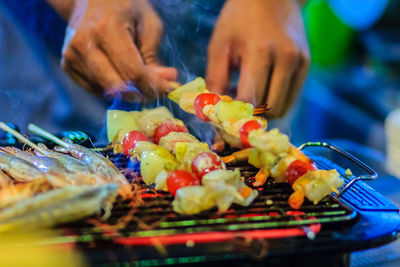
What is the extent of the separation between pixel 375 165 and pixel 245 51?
1667 mm

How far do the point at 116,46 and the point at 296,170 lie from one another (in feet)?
5.74

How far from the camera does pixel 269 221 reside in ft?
6.40

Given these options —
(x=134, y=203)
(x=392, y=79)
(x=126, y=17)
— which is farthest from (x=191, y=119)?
(x=392, y=79)

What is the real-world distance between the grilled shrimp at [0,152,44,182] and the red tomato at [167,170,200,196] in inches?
28.0

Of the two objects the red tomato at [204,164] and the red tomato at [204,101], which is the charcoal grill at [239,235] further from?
the red tomato at [204,101]

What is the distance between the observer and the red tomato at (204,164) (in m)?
2.30

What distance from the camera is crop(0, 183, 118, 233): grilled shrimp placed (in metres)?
1.75

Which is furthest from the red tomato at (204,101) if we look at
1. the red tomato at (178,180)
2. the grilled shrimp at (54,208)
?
the grilled shrimp at (54,208)

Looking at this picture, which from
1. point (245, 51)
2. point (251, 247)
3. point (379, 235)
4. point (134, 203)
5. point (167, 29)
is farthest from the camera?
point (167, 29)

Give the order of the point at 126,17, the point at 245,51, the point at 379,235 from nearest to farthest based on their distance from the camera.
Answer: the point at 379,235
the point at 126,17
the point at 245,51

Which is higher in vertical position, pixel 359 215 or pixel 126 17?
pixel 126 17

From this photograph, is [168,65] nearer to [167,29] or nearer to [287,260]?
[167,29]

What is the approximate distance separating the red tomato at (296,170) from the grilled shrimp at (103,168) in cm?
96

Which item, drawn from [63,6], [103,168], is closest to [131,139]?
[103,168]
